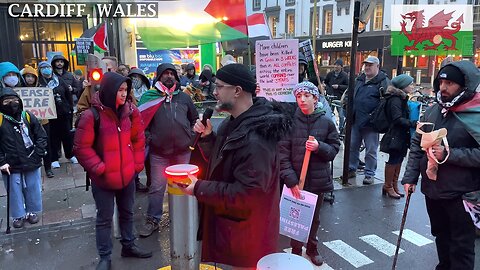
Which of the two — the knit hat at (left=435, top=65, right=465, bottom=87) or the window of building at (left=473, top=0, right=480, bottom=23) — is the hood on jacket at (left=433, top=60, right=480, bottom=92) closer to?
the knit hat at (left=435, top=65, right=465, bottom=87)

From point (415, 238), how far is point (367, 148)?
7.51ft

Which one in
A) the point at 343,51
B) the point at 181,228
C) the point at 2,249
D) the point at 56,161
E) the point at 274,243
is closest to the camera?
the point at 274,243

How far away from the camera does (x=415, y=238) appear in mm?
4609

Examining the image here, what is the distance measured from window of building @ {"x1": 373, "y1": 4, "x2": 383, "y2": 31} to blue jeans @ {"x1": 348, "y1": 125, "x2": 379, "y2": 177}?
27060 mm

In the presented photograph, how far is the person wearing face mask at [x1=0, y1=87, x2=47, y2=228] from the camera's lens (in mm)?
4555

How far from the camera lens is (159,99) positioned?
14.9ft

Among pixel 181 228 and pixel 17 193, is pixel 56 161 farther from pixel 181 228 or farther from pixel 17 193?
pixel 181 228

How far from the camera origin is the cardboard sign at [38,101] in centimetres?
609

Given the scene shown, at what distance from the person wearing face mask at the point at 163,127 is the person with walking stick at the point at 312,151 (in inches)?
49.9

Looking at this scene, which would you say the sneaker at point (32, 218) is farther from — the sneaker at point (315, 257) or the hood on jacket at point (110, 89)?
the sneaker at point (315, 257)

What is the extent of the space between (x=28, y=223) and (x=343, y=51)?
32156mm

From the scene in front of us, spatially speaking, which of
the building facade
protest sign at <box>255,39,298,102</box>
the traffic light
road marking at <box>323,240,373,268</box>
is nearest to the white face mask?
the traffic light

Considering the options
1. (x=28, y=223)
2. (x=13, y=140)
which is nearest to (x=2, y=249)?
(x=28, y=223)

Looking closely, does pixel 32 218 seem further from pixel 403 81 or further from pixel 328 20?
pixel 328 20
